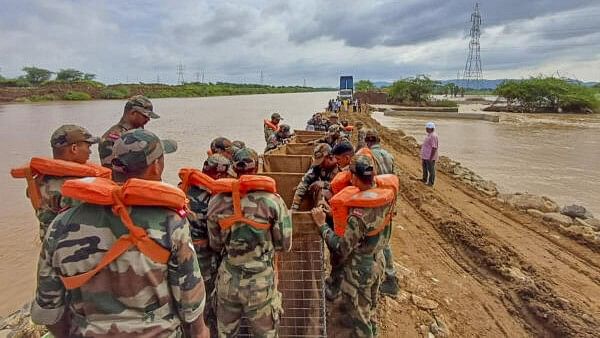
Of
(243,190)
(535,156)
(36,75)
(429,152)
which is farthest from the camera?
(36,75)

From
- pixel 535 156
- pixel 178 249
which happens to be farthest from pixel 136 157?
pixel 535 156

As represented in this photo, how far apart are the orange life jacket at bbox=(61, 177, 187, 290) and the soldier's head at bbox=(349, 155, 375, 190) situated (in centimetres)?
147

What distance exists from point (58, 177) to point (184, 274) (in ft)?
5.32

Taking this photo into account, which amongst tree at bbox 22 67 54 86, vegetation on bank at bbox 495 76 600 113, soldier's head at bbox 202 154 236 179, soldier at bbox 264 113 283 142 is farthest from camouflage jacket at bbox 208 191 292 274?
tree at bbox 22 67 54 86

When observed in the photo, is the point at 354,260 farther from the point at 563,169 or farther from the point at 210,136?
the point at 210,136

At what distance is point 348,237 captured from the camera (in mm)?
2756

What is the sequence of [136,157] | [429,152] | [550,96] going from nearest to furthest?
[136,157], [429,152], [550,96]

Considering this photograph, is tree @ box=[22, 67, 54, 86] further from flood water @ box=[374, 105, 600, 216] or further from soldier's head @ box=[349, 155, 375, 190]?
soldier's head @ box=[349, 155, 375, 190]

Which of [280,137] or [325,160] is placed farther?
[280,137]

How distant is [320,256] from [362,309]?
1.68 ft

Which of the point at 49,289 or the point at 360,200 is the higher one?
the point at 360,200

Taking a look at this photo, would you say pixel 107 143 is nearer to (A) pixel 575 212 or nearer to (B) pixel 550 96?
(A) pixel 575 212

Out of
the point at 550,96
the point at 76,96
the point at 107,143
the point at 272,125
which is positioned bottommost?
the point at 107,143

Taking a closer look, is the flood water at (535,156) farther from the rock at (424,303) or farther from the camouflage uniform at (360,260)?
the camouflage uniform at (360,260)
